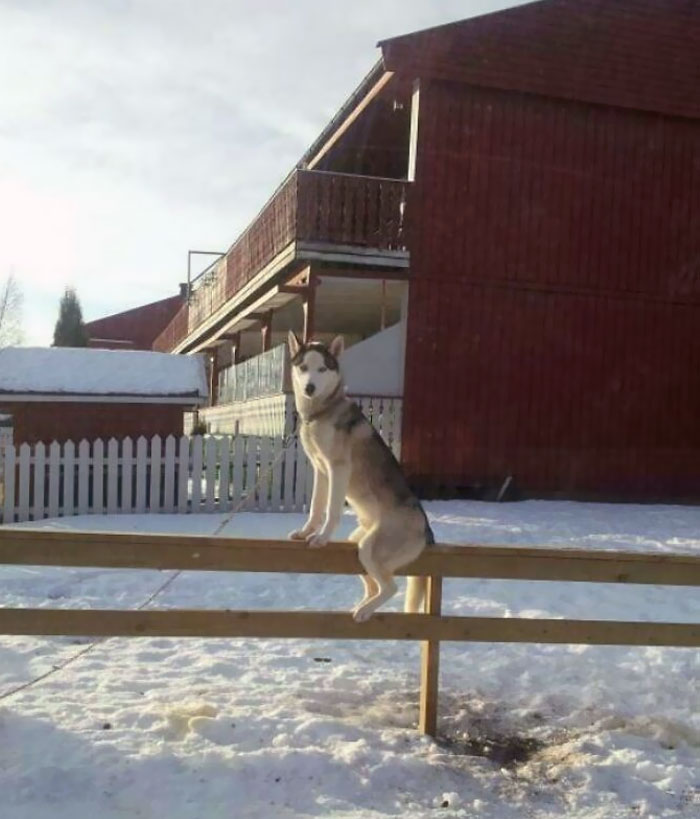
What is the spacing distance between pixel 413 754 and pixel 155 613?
1.49 m

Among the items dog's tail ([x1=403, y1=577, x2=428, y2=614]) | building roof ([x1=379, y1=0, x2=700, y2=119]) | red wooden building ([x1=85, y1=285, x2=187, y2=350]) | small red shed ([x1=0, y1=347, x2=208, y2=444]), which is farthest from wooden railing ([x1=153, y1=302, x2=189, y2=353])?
dog's tail ([x1=403, y1=577, x2=428, y2=614])

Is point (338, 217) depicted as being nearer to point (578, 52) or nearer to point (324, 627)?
point (578, 52)

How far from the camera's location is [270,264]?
613 inches

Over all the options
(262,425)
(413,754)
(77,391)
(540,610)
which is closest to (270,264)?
(262,425)

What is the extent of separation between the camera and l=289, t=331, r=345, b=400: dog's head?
14.4ft

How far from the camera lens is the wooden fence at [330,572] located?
14.3ft

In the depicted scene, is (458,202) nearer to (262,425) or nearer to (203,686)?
(262,425)

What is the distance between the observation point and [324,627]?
463 cm

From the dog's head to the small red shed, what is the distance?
8857mm

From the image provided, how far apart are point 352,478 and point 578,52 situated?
42.0ft

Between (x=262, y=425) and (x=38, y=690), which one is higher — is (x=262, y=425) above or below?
above

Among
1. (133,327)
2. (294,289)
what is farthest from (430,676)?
(133,327)

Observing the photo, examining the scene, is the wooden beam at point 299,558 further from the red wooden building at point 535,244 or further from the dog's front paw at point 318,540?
the red wooden building at point 535,244

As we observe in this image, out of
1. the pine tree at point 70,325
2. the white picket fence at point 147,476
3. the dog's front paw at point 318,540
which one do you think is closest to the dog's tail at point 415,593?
the dog's front paw at point 318,540
